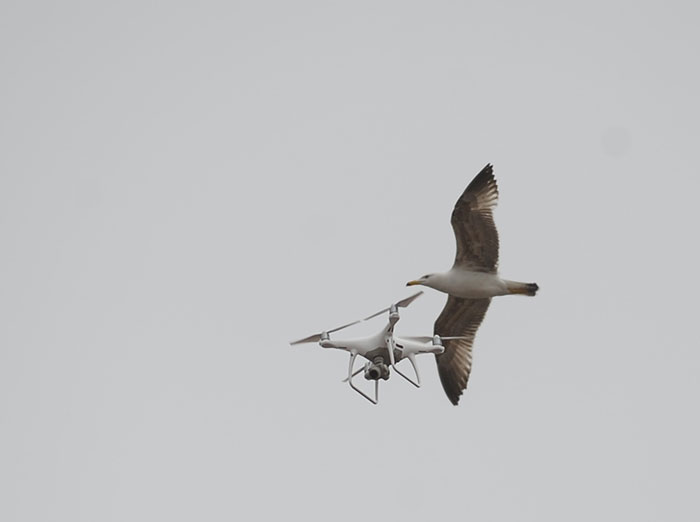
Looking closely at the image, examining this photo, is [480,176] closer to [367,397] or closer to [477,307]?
[477,307]

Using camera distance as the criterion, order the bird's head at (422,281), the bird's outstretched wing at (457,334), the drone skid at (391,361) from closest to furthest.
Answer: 1. the drone skid at (391,361)
2. the bird's head at (422,281)
3. the bird's outstretched wing at (457,334)

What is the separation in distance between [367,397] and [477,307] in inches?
341

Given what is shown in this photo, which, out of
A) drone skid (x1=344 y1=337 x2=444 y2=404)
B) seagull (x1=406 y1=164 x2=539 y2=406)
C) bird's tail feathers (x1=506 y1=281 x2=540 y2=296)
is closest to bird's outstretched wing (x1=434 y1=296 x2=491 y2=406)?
seagull (x1=406 y1=164 x2=539 y2=406)

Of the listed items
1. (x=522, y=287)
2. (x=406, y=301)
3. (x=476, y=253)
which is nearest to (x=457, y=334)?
(x=522, y=287)

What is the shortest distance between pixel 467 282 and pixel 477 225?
1094 millimetres

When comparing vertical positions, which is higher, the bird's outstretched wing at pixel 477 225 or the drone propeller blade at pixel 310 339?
the bird's outstretched wing at pixel 477 225

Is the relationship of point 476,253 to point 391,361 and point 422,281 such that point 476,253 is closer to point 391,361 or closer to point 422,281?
point 422,281

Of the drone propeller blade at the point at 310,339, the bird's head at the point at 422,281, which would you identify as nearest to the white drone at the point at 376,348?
the drone propeller blade at the point at 310,339

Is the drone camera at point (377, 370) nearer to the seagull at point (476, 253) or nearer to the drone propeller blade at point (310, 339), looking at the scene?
the drone propeller blade at point (310, 339)

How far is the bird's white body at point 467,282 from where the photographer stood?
21469mm

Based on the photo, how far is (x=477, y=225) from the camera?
21375 mm

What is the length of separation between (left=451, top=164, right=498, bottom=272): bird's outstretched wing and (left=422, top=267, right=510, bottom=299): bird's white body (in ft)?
0.53

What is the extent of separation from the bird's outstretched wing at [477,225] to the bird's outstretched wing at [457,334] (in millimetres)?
1498

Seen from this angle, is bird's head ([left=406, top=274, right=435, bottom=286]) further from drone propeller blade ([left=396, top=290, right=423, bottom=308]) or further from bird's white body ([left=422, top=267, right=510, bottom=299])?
drone propeller blade ([left=396, top=290, right=423, bottom=308])
